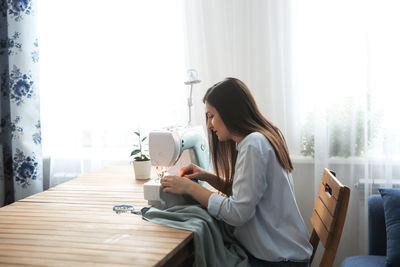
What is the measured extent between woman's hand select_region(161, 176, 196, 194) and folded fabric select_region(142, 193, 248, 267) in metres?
0.03

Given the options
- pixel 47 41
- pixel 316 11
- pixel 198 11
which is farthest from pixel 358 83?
pixel 47 41

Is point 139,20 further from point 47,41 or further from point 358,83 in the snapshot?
point 358,83

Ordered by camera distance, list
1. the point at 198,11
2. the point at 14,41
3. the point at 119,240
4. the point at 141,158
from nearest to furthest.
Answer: the point at 119,240, the point at 141,158, the point at 198,11, the point at 14,41

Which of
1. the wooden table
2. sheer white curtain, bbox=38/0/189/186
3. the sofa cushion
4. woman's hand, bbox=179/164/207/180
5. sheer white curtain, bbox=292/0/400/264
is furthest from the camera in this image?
sheer white curtain, bbox=38/0/189/186

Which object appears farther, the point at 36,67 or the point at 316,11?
the point at 36,67

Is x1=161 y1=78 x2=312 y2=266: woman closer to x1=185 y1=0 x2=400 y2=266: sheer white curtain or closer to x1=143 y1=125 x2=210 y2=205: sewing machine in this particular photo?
x1=143 y1=125 x2=210 y2=205: sewing machine

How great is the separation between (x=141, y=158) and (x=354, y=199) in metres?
1.25

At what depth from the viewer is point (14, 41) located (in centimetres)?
265

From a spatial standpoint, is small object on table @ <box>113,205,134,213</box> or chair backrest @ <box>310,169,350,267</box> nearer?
chair backrest @ <box>310,169,350,267</box>

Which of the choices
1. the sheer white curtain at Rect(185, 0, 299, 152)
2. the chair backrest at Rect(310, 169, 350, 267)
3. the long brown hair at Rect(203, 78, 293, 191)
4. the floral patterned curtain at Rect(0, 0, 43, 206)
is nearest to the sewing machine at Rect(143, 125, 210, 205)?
the long brown hair at Rect(203, 78, 293, 191)

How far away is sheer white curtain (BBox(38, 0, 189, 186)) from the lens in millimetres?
2535

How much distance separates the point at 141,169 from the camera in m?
2.02

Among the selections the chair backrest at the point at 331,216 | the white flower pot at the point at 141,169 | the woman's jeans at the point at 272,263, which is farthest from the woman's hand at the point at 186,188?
the white flower pot at the point at 141,169

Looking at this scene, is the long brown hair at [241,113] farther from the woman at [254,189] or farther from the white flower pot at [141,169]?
the white flower pot at [141,169]
